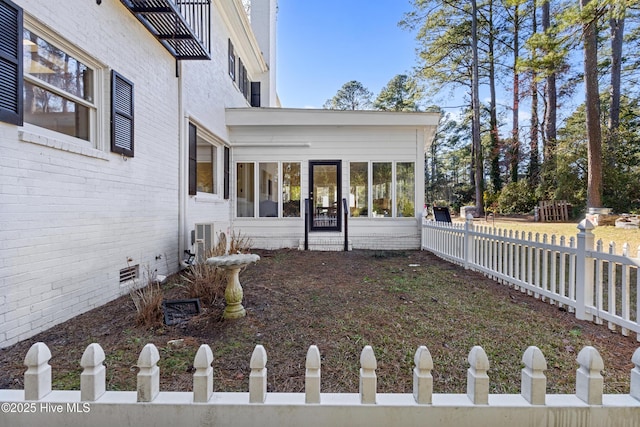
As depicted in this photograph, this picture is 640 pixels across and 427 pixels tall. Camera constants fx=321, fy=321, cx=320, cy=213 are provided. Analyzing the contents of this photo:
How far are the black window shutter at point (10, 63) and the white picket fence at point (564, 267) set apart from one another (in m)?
5.34

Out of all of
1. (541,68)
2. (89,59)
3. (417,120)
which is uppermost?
(541,68)

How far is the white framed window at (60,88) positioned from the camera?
2.96 meters

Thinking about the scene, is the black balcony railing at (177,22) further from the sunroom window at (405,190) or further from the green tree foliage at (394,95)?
the green tree foliage at (394,95)

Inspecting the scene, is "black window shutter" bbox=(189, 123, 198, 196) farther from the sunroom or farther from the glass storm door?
the glass storm door

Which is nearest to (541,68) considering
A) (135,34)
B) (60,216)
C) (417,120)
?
(417,120)

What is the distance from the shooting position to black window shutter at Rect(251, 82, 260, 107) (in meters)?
11.8

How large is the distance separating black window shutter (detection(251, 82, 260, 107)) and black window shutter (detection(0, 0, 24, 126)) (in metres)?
9.34

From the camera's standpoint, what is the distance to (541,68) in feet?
33.3

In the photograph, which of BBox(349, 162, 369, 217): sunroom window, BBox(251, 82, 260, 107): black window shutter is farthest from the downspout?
BBox(251, 82, 260, 107): black window shutter

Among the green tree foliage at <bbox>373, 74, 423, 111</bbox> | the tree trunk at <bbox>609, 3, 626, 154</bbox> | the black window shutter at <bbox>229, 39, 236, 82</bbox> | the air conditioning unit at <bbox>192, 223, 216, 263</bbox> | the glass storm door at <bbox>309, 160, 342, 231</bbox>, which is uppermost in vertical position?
the green tree foliage at <bbox>373, 74, 423, 111</bbox>

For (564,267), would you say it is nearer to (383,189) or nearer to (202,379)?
(202,379)

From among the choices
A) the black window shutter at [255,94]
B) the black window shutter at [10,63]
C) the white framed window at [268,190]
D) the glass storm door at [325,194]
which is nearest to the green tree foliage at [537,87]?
the glass storm door at [325,194]

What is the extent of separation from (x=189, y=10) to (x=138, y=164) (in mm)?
3267

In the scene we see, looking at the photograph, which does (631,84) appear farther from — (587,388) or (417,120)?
(587,388)
